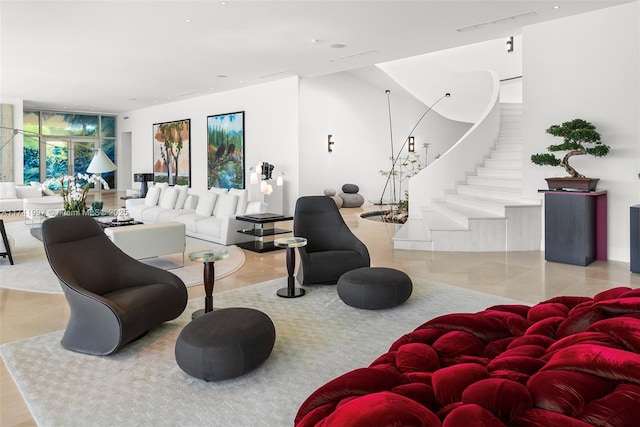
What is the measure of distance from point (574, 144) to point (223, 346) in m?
5.20

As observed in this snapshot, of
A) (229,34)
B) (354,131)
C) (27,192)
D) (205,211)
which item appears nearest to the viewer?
(229,34)

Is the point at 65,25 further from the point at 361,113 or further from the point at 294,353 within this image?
the point at 361,113

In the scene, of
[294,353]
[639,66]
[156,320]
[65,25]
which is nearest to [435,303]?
[294,353]

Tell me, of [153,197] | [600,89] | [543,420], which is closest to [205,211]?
[153,197]

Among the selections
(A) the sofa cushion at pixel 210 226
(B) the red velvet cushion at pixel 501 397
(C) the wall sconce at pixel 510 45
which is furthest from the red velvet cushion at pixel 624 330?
(C) the wall sconce at pixel 510 45

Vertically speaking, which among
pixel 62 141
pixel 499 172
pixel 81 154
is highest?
pixel 62 141

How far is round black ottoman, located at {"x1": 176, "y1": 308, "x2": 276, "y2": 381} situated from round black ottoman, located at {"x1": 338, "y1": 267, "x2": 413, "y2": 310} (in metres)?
1.19

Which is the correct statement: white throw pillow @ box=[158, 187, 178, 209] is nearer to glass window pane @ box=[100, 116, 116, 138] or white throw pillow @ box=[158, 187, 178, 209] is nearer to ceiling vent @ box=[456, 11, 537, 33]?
ceiling vent @ box=[456, 11, 537, 33]

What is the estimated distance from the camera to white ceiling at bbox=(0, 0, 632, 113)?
5.90 meters

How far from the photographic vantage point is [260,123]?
11.4 metres

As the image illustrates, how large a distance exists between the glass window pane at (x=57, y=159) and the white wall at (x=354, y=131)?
10898 mm

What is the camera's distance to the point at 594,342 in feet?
4.09

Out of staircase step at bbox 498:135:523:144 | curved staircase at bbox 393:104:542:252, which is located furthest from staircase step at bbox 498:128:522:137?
curved staircase at bbox 393:104:542:252

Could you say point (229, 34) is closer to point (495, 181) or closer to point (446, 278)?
point (446, 278)
